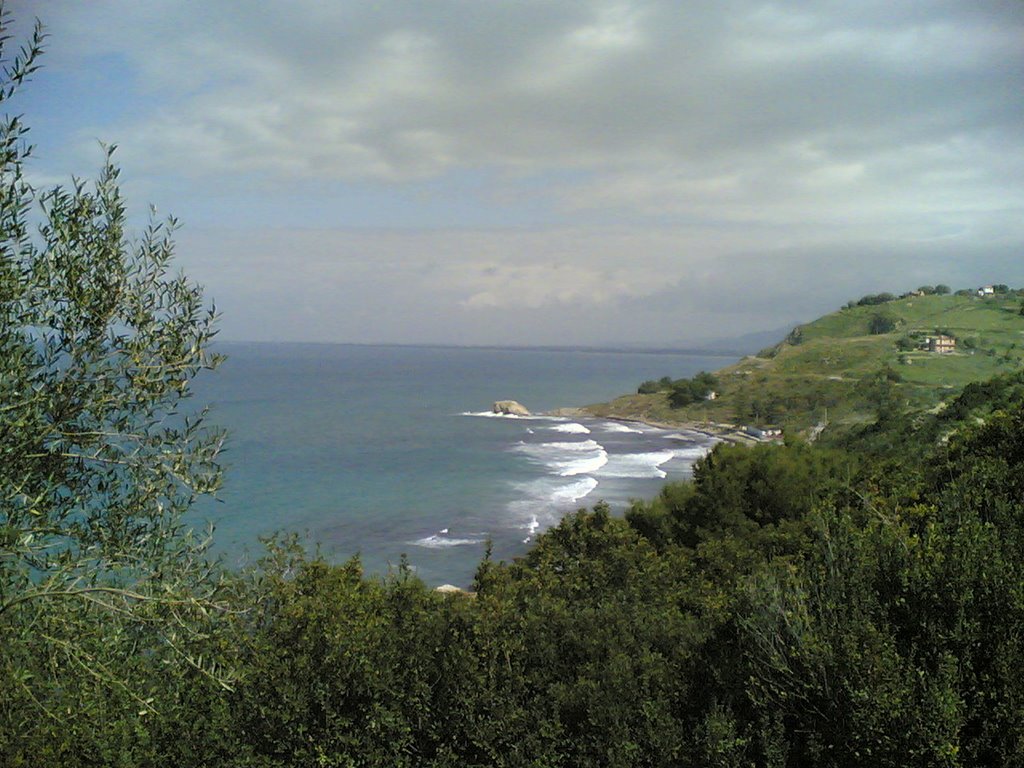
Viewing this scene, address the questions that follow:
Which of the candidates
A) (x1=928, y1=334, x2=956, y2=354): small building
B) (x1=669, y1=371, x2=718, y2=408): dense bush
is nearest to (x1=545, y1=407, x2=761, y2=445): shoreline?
(x1=669, y1=371, x2=718, y2=408): dense bush

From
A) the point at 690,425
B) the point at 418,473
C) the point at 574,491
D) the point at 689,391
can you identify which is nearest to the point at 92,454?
the point at 574,491

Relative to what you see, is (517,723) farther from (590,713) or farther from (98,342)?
(98,342)

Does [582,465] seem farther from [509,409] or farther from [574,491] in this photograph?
[509,409]

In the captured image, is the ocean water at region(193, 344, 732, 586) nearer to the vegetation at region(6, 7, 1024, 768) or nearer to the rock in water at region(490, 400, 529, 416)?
the rock in water at region(490, 400, 529, 416)

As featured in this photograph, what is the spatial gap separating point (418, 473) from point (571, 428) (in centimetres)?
3265

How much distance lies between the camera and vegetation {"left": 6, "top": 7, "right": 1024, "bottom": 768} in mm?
5000

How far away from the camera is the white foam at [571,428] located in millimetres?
86919

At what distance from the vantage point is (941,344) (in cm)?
8856

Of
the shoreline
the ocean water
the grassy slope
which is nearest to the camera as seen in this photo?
the ocean water

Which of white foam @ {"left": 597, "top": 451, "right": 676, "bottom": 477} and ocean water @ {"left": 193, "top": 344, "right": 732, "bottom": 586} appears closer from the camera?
ocean water @ {"left": 193, "top": 344, "right": 732, "bottom": 586}

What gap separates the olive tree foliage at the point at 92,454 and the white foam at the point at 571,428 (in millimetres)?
80958

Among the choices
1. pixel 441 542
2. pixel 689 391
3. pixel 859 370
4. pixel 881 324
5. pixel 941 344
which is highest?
pixel 881 324

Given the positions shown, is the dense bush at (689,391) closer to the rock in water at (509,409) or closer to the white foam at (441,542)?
the rock in water at (509,409)

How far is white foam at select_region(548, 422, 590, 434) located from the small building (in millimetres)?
42134
